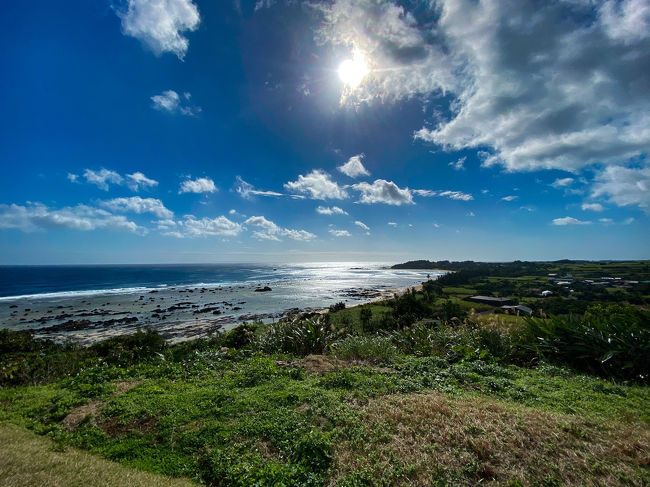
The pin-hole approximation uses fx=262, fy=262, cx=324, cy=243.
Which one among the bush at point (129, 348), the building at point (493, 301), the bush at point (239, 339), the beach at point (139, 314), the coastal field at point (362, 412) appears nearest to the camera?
the coastal field at point (362, 412)

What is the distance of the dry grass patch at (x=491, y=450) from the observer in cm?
298

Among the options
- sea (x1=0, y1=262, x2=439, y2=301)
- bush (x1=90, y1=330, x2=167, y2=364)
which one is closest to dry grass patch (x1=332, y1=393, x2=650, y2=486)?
bush (x1=90, y1=330, x2=167, y2=364)

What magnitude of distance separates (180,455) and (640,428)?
21.5ft

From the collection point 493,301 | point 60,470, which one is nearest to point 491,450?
point 60,470

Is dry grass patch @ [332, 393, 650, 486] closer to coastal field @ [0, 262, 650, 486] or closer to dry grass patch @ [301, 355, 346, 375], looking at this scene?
coastal field @ [0, 262, 650, 486]

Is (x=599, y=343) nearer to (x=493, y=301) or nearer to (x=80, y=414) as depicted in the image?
(x=80, y=414)

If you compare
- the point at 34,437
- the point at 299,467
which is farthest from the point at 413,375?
the point at 34,437

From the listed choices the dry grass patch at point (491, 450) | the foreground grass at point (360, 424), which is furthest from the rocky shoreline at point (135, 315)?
the dry grass patch at point (491, 450)

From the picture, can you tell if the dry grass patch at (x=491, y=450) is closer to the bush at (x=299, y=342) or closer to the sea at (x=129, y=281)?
the bush at (x=299, y=342)

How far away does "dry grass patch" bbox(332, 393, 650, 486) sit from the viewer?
298cm

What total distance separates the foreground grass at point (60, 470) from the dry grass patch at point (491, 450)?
246 cm

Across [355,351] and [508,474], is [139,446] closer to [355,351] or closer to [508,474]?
[508,474]

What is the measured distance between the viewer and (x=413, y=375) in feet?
20.2

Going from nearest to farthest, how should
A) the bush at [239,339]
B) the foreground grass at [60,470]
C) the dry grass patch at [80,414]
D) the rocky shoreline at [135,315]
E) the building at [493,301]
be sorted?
the foreground grass at [60,470] → the dry grass patch at [80,414] → the bush at [239,339] → the rocky shoreline at [135,315] → the building at [493,301]
